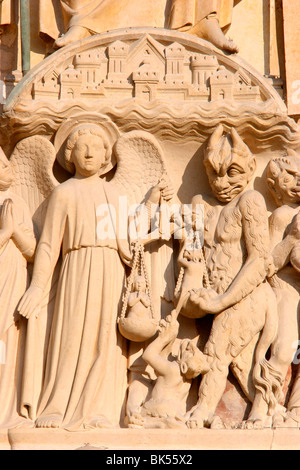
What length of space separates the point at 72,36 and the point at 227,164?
1.48 meters

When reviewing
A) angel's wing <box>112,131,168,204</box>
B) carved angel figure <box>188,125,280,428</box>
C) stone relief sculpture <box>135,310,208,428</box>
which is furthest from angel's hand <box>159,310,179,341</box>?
angel's wing <box>112,131,168,204</box>

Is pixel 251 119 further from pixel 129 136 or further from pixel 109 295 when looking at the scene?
pixel 109 295

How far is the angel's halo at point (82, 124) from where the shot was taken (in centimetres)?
895

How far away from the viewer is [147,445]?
8141 mm

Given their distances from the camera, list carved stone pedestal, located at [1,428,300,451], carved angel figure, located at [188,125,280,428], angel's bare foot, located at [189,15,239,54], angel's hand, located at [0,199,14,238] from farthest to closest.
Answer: angel's bare foot, located at [189,15,239,54] → angel's hand, located at [0,199,14,238] → carved angel figure, located at [188,125,280,428] → carved stone pedestal, located at [1,428,300,451]

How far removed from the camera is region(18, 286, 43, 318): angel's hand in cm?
855

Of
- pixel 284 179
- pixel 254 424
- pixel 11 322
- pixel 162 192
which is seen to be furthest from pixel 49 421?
pixel 284 179

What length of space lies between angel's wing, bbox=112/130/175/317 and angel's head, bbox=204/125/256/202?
34 centimetres

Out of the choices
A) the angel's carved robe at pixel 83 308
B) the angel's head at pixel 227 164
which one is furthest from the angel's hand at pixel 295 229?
the angel's carved robe at pixel 83 308

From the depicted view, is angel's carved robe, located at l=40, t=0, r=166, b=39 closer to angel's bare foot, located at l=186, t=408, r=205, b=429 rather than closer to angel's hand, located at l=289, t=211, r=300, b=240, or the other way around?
angel's hand, located at l=289, t=211, r=300, b=240

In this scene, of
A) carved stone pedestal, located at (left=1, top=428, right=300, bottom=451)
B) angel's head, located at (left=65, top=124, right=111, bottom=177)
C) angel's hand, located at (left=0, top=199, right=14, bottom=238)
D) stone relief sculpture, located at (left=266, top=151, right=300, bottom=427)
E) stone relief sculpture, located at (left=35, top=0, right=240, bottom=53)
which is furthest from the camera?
stone relief sculpture, located at (left=35, top=0, right=240, bottom=53)

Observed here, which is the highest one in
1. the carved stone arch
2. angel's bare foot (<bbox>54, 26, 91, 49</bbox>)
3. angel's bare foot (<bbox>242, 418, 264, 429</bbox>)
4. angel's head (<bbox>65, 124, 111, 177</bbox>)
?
angel's bare foot (<bbox>54, 26, 91, 49</bbox>)

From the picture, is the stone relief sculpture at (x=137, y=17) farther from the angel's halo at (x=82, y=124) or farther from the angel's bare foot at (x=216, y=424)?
the angel's bare foot at (x=216, y=424)

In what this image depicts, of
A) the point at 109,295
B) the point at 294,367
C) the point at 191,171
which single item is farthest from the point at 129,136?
the point at 294,367
